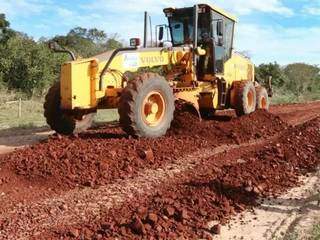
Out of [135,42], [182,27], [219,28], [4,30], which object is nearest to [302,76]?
[4,30]

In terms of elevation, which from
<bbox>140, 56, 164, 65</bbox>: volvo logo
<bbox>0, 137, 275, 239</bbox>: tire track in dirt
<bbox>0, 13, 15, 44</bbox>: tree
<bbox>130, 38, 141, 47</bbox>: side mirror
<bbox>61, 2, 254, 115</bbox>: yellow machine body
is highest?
<bbox>0, 13, 15, 44</bbox>: tree

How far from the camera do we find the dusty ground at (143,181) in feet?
18.1

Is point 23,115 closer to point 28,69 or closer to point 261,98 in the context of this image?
point 28,69

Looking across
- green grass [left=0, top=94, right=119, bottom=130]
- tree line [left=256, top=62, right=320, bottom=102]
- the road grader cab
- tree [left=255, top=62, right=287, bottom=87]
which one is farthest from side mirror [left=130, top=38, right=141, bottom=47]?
tree [left=255, top=62, right=287, bottom=87]

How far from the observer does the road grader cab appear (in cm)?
A: 910

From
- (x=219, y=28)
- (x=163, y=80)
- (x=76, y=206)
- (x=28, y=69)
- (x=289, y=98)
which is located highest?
(x=219, y=28)

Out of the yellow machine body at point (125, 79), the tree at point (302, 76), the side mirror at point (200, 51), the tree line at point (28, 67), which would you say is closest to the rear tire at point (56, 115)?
the yellow machine body at point (125, 79)

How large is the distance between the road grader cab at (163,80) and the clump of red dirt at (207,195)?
1608 millimetres

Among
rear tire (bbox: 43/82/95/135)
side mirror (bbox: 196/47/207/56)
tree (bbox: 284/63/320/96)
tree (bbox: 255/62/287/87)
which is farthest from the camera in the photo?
tree (bbox: 284/63/320/96)

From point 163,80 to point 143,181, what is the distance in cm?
288

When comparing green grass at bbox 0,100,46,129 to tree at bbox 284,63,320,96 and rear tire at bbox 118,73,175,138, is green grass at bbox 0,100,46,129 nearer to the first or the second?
rear tire at bbox 118,73,175,138

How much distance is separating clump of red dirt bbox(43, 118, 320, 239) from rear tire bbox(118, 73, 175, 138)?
1.36m

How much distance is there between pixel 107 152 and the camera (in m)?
8.08

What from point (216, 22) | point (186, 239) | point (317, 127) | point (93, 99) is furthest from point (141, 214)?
point (216, 22)
